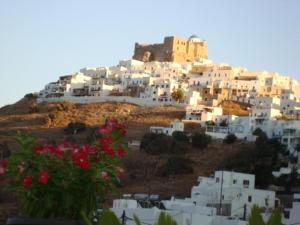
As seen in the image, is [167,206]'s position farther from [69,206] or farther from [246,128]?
[246,128]

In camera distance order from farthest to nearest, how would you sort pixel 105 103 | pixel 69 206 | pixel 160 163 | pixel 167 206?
pixel 105 103 < pixel 160 163 < pixel 167 206 < pixel 69 206

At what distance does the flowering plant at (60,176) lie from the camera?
4250mm

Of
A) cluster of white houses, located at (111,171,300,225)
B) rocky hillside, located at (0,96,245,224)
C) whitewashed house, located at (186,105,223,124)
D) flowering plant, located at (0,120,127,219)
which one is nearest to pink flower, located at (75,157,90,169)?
flowering plant, located at (0,120,127,219)

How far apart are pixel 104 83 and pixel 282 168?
119 feet

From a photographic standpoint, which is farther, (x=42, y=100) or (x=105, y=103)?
(x=42, y=100)

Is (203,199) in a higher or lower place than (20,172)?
lower

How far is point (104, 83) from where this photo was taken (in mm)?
74750

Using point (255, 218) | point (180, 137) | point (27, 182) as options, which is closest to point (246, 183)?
point (180, 137)

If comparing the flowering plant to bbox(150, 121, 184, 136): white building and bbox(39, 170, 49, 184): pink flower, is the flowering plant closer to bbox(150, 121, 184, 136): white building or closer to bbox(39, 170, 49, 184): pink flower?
bbox(39, 170, 49, 184): pink flower

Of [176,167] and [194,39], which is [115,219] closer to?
[176,167]

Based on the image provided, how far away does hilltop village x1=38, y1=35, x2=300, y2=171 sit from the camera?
179 ft

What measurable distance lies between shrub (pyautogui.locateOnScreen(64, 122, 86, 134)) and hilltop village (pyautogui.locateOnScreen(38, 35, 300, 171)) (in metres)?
6.91

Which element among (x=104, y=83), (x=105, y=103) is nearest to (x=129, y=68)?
(x=104, y=83)

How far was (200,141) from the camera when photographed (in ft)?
165
